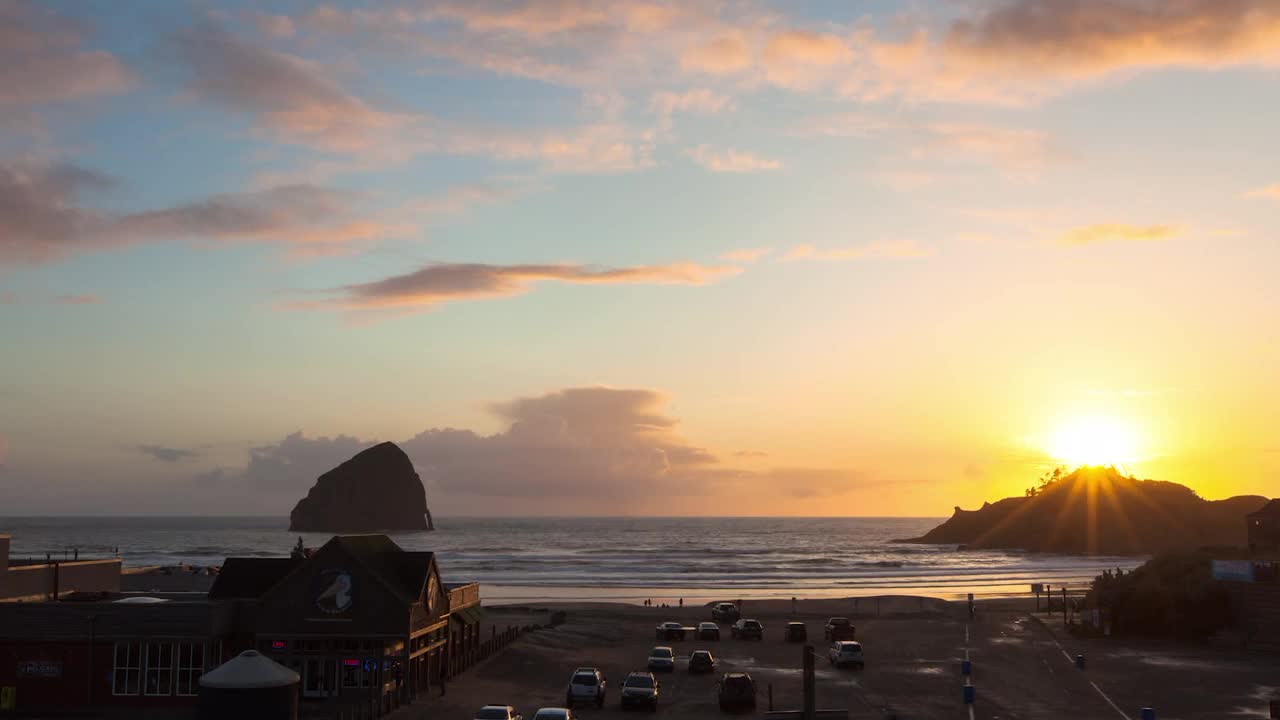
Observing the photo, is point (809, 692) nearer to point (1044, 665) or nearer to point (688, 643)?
point (1044, 665)

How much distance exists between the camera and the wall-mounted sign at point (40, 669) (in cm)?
4609

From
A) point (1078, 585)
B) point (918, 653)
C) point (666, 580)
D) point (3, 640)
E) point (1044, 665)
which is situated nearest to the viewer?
point (3, 640)

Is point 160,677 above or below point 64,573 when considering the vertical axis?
below

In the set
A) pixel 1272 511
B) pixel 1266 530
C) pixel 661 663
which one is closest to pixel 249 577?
pixel 661 663

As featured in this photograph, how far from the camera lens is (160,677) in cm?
4669

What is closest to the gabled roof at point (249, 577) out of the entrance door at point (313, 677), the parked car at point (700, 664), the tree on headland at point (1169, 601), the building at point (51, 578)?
the entrance door at point (313, 677)

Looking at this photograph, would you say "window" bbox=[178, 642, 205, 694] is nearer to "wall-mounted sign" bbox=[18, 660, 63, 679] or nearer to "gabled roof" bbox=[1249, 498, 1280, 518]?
"wall-mounted sign" bbox=[18, 660, 63, 679]

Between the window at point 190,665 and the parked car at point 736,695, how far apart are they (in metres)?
21.8

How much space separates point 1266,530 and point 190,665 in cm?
8054

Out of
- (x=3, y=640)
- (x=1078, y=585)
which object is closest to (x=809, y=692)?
(x=3, y=640)

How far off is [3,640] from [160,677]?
6443 mm

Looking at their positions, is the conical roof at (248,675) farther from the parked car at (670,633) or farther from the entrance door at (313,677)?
the parked car at (670,633)

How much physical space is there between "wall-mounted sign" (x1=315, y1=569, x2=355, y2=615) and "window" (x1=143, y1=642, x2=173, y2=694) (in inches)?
246

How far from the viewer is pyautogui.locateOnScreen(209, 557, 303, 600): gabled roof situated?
5247 centimetres
